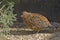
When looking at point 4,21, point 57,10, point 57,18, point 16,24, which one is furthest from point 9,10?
point 57,10

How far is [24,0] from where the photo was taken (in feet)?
36.4

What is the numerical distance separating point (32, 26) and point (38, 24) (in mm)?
179

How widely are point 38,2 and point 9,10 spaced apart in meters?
3.75

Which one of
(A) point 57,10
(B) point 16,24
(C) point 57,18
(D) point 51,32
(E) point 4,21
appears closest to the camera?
(E) point 4,21

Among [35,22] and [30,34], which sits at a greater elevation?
[35,22]

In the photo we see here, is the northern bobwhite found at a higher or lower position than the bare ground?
higher

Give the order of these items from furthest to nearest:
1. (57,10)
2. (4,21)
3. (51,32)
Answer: (57,10) < (51,32) < (4,21)

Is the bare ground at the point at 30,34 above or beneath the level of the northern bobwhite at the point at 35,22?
beneath

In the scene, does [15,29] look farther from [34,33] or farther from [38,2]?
[38,2]

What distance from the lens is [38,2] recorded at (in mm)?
11062

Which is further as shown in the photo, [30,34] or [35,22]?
[30,34]

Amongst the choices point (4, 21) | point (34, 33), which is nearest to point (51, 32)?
point (34, 33)

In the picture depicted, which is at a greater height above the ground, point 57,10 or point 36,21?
point 36,21

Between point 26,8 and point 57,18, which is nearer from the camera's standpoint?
point 57,18
